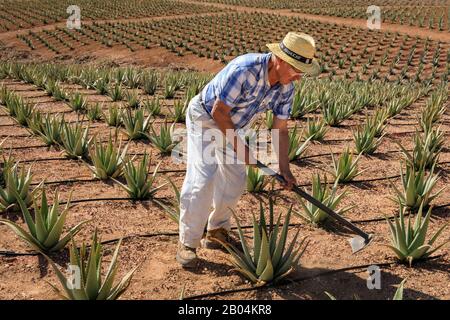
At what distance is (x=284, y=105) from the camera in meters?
3.14

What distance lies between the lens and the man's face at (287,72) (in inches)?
110

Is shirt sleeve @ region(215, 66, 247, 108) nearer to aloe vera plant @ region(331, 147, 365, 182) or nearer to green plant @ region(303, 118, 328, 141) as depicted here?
aloe vera plant @ region(331, 147, 365, 182)

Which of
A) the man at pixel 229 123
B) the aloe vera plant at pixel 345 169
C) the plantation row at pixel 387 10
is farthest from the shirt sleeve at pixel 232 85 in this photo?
the plantation row at pixel 387 10

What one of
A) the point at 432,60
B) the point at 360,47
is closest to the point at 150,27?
the point at 360,47

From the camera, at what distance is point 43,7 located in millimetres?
36188

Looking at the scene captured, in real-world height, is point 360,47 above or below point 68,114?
above

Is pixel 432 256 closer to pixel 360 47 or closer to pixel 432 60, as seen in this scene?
pixel 432 60

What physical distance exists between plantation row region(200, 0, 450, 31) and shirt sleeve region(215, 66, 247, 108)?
2848 cm

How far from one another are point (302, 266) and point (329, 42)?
23.9m

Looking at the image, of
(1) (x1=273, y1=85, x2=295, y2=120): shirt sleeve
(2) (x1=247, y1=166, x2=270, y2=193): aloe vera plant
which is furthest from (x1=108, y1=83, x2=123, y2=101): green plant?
(1) (x1=273, y1=85, x2=295, y2=120): shirt sleeve

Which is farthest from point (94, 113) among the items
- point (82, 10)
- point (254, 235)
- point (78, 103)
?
point (82, 10)

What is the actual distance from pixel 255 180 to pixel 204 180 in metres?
1.35

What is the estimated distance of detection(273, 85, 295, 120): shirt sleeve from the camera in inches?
122

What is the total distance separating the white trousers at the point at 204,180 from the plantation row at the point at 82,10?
3012 centimetres
